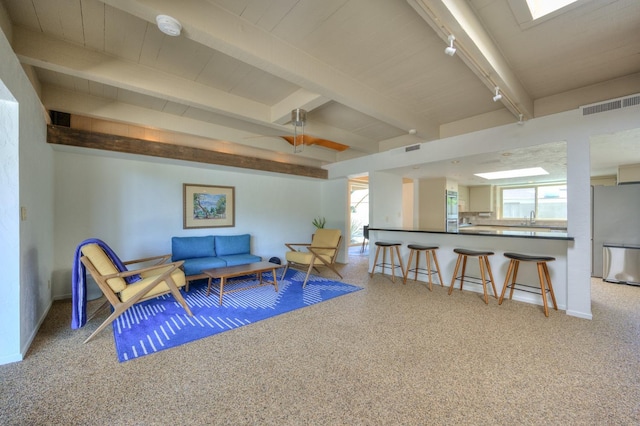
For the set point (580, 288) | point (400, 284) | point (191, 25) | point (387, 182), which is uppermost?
point (191, 25)

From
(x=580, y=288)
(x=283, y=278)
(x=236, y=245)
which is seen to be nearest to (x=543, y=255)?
(x=580, y=288)

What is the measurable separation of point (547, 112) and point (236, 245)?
5380 mm

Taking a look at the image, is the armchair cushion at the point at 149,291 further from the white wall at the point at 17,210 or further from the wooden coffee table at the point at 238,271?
the white wall at the point at 17,210

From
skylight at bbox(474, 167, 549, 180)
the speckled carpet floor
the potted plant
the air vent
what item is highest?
the air vent

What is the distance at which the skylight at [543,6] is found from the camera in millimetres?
1940

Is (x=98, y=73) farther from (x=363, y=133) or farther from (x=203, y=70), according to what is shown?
(x=363, y=133)

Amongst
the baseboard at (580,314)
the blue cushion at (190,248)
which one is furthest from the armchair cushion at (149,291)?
the baseboard at (580,314)

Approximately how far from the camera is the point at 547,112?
3453 millimetres

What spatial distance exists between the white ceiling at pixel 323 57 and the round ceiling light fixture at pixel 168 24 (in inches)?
1.4

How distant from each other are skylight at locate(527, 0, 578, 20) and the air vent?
169 centimetres

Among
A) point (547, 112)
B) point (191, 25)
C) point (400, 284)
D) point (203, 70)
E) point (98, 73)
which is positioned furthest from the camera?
point (400, 284)

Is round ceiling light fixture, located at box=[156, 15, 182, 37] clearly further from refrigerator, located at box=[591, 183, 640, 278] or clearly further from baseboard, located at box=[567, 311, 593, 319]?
refrigerator, located at box=[591, 183, 640, 278]

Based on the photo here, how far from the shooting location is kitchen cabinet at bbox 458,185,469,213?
25.3 ft

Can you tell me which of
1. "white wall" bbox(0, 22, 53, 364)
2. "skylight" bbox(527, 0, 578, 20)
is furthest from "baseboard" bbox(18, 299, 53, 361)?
"skylight" bbox(527, 0, 578, 20)
